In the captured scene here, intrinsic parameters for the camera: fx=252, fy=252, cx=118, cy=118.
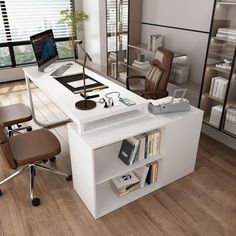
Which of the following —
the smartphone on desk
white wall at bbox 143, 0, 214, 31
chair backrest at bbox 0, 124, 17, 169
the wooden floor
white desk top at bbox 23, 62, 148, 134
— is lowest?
the wooden floor

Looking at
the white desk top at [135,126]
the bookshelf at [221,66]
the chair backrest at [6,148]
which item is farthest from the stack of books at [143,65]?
the chair backrest at [6,148]

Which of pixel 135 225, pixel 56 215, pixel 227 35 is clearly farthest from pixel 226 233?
pixel 227 35

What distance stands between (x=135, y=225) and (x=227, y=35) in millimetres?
2178

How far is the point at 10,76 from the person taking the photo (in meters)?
5.34

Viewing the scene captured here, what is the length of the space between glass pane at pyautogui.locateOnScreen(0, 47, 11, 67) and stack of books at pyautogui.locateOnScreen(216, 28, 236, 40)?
13.8ft

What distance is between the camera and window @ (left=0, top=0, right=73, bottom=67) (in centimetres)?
505

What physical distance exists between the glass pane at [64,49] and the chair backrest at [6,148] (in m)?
4.19

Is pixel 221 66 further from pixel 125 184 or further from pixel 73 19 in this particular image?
pixel 73 19

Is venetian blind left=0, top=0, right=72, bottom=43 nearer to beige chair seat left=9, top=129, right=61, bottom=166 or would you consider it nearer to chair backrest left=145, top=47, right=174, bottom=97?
chair backrest left=145, top=47, right=174, bottom=97

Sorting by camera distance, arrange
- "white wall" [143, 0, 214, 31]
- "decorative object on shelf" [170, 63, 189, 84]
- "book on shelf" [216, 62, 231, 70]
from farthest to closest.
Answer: "decorative object on shelf" [170, 63, 189, 84], "white wall" [143, 0, 214, 31], "book on shelf" [216, 62, 231, 70]

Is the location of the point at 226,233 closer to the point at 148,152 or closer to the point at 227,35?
the point at 148,152

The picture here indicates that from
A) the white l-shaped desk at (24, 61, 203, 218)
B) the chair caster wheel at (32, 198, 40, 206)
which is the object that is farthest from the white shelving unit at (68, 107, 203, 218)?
the chair caster wheel at (32, 198, 40, 206)

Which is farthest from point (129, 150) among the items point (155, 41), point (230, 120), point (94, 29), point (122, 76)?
A: point (94, 29)

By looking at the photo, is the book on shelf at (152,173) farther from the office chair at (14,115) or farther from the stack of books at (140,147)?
the office chair at (14,115)
